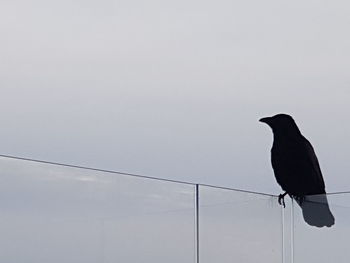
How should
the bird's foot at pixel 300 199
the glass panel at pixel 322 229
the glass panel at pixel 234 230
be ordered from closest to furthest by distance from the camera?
the glass panel at pixel 322 229, the glass panel at pixel 234 230, the bird's foot at pixel 300 199

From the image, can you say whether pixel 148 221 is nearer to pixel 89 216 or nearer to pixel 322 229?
pixel 89 216

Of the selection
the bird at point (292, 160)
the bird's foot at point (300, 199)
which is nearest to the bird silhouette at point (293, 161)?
the bird at point (292, 160)

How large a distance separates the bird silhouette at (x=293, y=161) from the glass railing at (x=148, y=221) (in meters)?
0.33

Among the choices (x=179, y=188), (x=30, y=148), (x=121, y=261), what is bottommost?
(x=121, y=261)

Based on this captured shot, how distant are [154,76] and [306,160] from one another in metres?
1.84

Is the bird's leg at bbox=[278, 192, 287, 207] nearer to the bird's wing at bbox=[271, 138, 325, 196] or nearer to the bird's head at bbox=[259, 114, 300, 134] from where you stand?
the bird's wing at bbox=[271, 138, 325, 196]

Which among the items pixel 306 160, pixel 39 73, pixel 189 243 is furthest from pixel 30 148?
pixel 189 243

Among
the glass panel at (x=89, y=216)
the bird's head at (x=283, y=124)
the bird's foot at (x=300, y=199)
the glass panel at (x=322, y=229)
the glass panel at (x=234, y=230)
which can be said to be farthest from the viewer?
the bird's head at (x=283, y=124)

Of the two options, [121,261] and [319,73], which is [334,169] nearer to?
[319,73]

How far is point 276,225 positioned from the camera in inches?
177

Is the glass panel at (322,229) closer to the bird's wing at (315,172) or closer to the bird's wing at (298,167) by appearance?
the bird's wing at (298,167)

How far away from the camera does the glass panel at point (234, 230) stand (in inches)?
173

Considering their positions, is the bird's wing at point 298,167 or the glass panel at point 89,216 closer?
the glass panel at point 89,216

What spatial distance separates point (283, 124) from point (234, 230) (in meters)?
1.23
